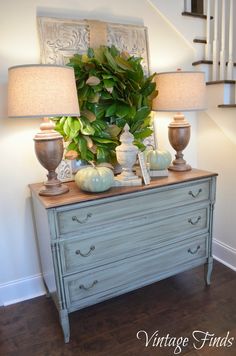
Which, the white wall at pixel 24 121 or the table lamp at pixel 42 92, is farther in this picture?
the white wall at pixel 24 121

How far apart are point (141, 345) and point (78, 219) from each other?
0.79 m

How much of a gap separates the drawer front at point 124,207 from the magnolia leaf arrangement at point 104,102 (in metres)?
0.40

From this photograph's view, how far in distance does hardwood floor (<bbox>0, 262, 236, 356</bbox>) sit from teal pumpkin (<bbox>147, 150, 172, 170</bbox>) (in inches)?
35.6

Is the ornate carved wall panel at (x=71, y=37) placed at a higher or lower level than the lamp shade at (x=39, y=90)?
higher

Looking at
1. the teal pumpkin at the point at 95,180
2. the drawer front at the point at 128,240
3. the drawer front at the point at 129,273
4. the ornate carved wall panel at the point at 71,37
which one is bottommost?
the drawer front at the point at 129,273

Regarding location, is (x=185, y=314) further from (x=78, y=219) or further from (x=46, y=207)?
(x=46, y=207)

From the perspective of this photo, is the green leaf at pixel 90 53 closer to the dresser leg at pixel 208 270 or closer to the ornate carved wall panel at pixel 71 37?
the ornate carved wall panel at pixel 71 37

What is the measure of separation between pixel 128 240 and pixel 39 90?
3.05 feet

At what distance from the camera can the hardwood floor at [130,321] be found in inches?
57.1

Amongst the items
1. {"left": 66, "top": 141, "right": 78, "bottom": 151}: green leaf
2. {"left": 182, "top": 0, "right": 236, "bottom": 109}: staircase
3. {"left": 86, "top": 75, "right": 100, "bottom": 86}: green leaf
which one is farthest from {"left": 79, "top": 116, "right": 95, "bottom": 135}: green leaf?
{"left": 182, "top": 0, "right": 236, "bottom": 109}: staircase

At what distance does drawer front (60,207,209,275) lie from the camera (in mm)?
1409

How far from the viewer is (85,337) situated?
153 cm

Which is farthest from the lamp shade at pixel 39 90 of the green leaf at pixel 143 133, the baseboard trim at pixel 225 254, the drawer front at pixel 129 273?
the baseboard trim at pixel 225 254

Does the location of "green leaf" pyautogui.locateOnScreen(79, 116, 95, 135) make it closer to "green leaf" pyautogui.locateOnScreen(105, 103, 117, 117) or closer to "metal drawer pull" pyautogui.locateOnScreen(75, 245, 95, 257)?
"green leaf" pyautogui.locateOnScreen(105, 103, 117, 117)
